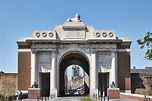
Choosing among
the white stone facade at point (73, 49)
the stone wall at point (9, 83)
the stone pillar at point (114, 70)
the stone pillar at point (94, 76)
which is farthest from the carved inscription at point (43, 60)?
the stone pillar at point (114, 70)

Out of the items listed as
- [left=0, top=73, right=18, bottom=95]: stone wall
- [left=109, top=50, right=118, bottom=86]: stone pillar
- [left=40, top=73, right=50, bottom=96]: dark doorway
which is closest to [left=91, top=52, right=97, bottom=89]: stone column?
[left=109, top=50, right=118, bottom=86]: stone pillar

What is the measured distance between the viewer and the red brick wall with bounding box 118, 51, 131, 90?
47.7 metres

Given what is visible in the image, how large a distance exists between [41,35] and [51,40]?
1.97 m

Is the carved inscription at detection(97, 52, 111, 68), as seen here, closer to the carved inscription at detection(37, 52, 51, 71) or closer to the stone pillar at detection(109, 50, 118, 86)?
the stone pillar at detection(109, 50, 118, 86)

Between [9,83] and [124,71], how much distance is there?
64.7ft

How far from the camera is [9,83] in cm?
5047

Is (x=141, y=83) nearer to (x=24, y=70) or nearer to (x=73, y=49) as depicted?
(x=73, y=49)

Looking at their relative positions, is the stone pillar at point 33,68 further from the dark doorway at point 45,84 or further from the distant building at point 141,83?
the distant building at point 141,83

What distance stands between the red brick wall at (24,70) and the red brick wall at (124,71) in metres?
14.8

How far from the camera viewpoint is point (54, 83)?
45750mm

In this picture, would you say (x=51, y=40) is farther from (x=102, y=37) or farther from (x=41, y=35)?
(x=102, y=37)

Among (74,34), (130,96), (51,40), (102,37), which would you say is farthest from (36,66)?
(130,96)

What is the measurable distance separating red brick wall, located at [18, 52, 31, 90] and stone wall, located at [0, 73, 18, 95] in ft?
10.3

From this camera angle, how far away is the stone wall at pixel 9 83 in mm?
50156
